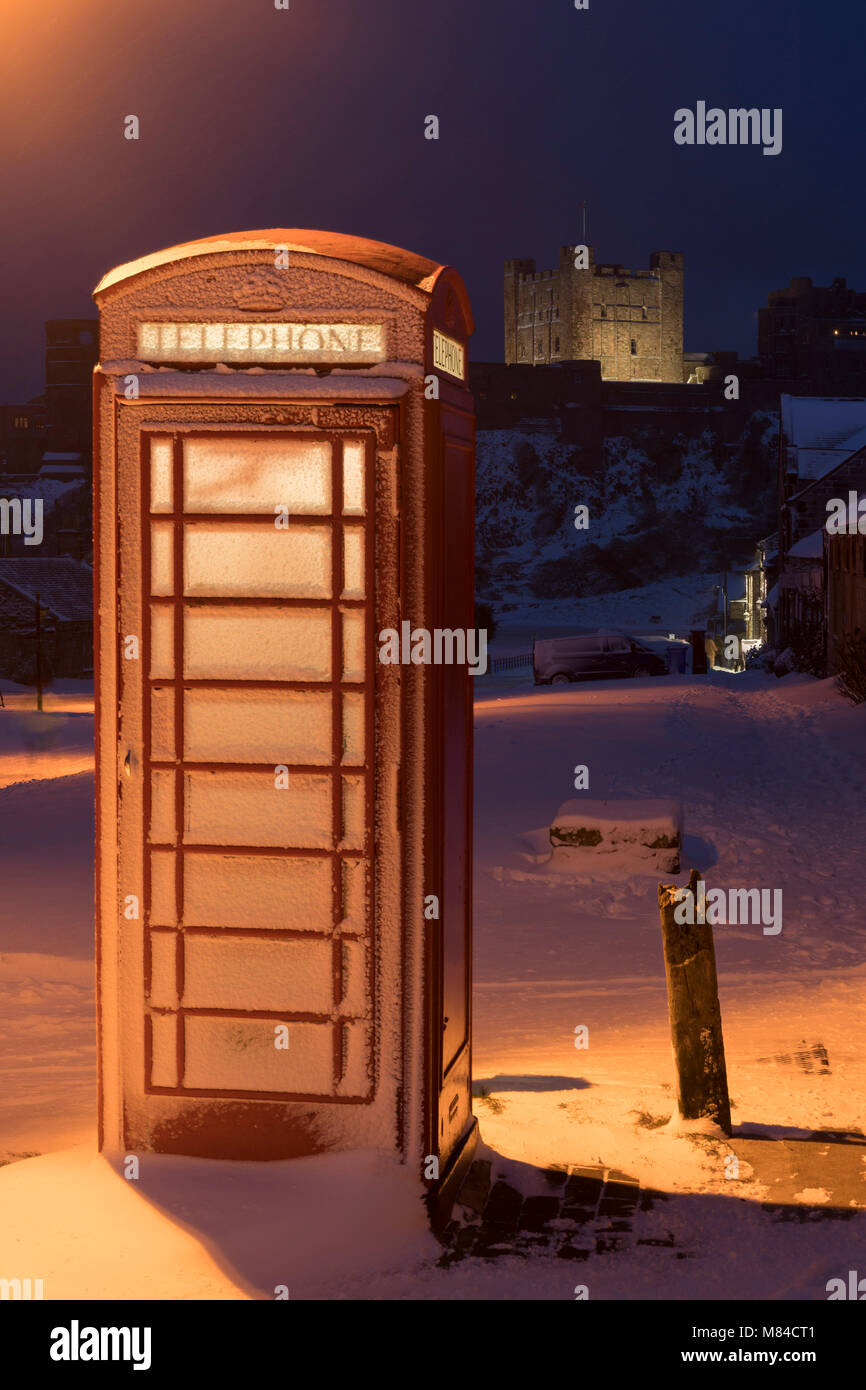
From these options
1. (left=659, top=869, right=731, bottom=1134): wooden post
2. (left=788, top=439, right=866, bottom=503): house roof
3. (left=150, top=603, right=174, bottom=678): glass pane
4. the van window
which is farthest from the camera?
(left=788, top=439, right=866, bottom=503): house roof

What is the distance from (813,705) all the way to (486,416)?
9537cm

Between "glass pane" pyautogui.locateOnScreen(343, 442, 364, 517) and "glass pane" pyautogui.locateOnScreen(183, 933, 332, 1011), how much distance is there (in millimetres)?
1540

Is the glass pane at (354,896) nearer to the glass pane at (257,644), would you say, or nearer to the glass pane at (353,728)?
the glass pane at (353,728)

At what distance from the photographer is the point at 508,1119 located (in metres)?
6.28

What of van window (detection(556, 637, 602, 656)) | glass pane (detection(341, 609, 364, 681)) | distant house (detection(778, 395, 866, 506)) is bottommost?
glass pane (detection(341, 609, 364, 681))

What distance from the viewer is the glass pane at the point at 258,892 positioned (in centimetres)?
526

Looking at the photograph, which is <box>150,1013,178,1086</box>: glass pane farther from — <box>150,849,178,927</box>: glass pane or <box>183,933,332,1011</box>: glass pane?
<box>150,849,178,927</box>: glass pane

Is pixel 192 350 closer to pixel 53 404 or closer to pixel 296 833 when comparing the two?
pixel 296 833

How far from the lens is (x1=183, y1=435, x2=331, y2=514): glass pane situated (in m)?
5.14

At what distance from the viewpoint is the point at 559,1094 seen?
6684 mm

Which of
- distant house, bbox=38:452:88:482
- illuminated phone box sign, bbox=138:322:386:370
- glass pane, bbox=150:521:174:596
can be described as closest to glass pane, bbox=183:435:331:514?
glass pane, bbox=150:521:174:596

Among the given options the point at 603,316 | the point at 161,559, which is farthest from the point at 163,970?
the point at 603,316
